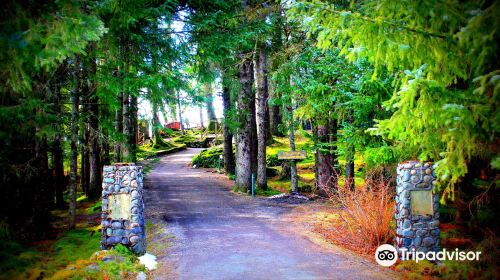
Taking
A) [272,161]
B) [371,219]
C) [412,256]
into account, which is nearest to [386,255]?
[412,256]

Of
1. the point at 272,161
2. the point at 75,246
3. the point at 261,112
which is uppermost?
the point at 261,112

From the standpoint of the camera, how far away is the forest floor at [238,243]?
665cm

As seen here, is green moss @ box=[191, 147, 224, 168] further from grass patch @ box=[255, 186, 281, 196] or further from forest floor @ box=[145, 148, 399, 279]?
forest floor @ box=[145, 148, 399, 279]

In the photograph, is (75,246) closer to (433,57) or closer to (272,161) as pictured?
(433,57)

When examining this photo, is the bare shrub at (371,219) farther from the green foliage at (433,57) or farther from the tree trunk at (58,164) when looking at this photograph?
the tree trunk at (58,164)

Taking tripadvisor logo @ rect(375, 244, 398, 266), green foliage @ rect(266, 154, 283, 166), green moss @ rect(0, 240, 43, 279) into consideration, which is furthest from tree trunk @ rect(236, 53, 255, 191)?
green moss @ rect(0, 240, 43, 279)

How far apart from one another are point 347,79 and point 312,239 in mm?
5459

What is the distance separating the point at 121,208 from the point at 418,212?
234 inches

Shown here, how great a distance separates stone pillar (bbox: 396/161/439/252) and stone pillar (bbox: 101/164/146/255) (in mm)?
5354

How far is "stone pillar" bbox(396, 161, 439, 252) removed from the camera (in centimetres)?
718

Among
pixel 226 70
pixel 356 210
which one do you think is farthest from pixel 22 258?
pixel 226 70

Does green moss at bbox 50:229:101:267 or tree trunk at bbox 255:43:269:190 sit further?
tree trunk at bbox 255:43:269:190

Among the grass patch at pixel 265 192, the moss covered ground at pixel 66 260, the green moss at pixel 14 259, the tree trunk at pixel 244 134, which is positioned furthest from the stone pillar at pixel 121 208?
the grass patch at pixel 265 192

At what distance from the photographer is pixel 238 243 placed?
27.7ft
